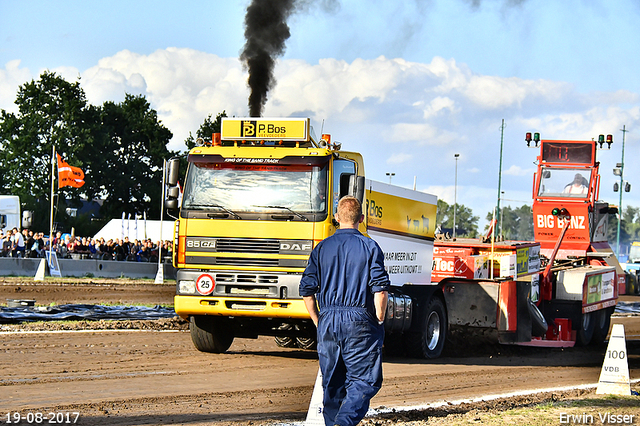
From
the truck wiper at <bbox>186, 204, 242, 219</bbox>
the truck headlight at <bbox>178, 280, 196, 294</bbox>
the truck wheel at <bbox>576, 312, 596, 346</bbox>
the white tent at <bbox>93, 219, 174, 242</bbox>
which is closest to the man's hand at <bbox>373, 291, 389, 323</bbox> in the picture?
the truck wiper at <bbox>186, 204, 242, 219</bbox>

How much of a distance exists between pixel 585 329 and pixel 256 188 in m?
8.70

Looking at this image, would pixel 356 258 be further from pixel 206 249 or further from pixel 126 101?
pixel 126 101

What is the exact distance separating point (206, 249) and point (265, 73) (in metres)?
6.69

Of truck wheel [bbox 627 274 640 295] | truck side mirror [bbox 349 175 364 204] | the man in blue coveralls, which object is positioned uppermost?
truck side mirror [bbox 349 175 364 204]

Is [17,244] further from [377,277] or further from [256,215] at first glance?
[377,277]

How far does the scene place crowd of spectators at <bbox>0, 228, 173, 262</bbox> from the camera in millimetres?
29984

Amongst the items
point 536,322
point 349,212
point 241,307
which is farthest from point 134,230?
point 349,212

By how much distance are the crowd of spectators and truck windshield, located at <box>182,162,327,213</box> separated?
17.3 meters

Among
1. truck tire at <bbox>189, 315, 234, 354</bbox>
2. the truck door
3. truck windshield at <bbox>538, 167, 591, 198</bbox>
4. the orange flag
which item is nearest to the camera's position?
the truck door

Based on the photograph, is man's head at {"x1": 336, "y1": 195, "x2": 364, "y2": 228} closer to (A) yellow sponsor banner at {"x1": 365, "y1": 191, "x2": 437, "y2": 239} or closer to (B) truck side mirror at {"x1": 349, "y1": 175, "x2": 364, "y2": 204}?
(B) truck side mirror at {"x1": 349, "y1": 175, "x2": 364, "y2": 204}

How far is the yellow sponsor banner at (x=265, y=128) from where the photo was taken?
1195 centimetres

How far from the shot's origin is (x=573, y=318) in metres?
16.3

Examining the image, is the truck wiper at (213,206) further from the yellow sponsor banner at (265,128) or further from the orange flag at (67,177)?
Result: the orange flag at (67,177)

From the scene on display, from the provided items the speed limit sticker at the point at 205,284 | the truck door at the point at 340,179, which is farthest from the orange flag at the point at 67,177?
the truck door at the point at 340,179
